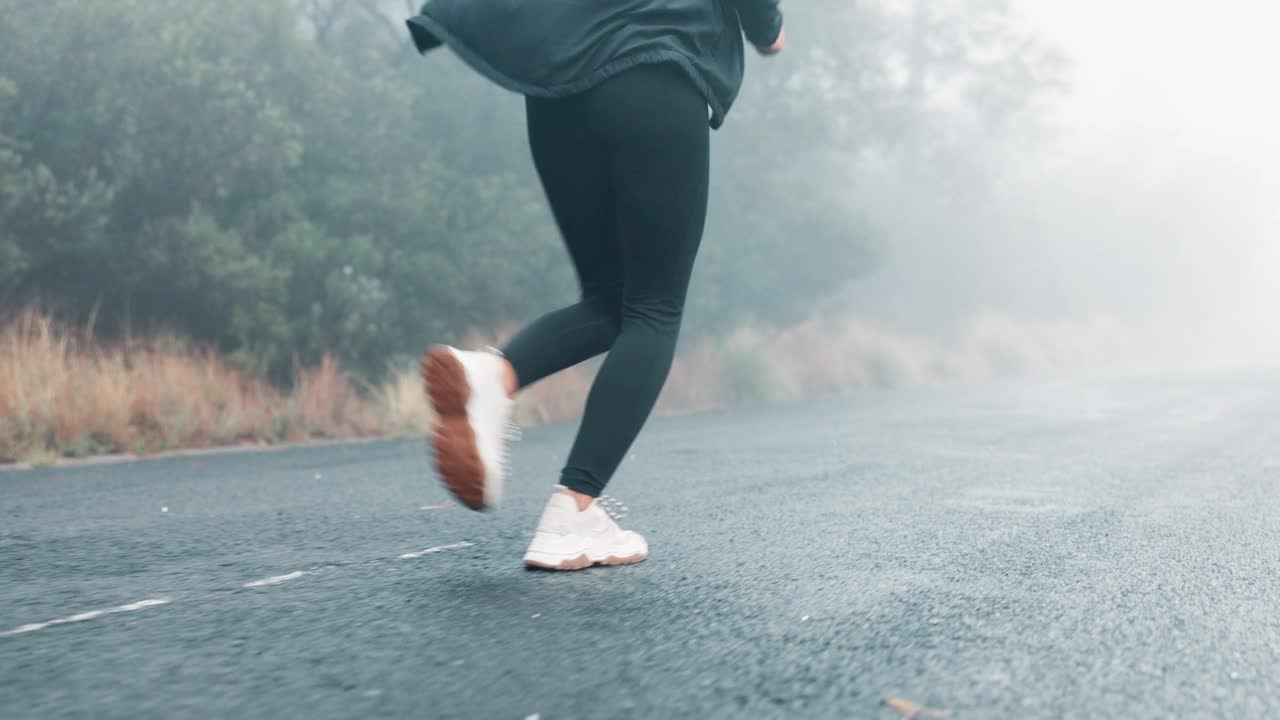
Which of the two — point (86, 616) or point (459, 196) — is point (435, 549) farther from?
point (459, 196)

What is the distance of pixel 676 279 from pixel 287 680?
141 cm

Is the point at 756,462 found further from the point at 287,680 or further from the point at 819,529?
the point at 287,680

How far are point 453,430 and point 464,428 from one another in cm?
3

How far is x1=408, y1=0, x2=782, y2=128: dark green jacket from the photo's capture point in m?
2.81

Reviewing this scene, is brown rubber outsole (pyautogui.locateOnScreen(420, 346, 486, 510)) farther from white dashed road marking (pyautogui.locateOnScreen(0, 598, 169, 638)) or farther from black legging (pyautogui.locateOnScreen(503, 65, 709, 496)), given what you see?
white dashed road marking (pyautogui.locateOnScreen(0, 598, 169, 638))

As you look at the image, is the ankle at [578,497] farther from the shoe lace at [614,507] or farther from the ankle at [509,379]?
the shoe lace at [614,507]

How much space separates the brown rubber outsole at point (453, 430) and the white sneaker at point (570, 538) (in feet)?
0.71

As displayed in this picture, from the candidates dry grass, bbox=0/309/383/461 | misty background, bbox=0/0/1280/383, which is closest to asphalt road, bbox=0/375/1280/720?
dry grass, bbox=0/309/383/461

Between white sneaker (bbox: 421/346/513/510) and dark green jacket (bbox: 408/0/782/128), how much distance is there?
0.67m

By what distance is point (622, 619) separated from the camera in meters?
2.46

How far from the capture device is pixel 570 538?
2.90m

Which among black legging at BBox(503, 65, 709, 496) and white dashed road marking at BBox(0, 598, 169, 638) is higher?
black legging at BBox(503, 65, 709, 496)

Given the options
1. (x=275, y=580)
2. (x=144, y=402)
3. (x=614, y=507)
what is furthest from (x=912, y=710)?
(x=144, y=402)

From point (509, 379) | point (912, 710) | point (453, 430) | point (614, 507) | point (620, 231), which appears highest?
point (620, 231)
